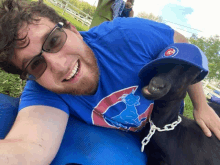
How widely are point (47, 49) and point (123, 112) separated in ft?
2.57

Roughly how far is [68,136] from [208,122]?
1.18 metres

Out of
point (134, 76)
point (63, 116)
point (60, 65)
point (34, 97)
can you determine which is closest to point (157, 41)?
point (134, 76)

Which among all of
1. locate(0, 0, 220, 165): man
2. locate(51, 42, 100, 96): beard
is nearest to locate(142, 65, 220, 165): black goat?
locate(0, 0, 220, 165): man

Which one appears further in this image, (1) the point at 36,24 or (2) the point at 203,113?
(2) the point at 203,113

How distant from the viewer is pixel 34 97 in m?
1.24

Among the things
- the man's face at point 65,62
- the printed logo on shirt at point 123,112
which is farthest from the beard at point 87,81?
the printed logo on shirt at point 123,112

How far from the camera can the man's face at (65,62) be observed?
110 centimetres

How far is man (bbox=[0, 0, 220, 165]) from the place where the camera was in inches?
42.6

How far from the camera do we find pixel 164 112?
3.61 feet

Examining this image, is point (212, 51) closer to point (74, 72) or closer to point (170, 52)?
point (170, 52)

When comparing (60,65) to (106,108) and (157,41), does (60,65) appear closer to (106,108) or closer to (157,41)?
(106,108)

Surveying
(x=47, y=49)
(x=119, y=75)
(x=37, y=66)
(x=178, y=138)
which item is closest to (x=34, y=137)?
(x=37, y=66)

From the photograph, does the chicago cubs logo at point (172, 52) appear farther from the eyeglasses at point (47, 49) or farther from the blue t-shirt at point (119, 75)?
the eyeglasses at point (47, 49)

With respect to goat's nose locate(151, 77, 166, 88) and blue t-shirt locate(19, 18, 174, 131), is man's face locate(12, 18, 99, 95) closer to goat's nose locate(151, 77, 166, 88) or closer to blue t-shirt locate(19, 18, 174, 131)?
blue t-shirt locate(19, 18, 174, 131)
